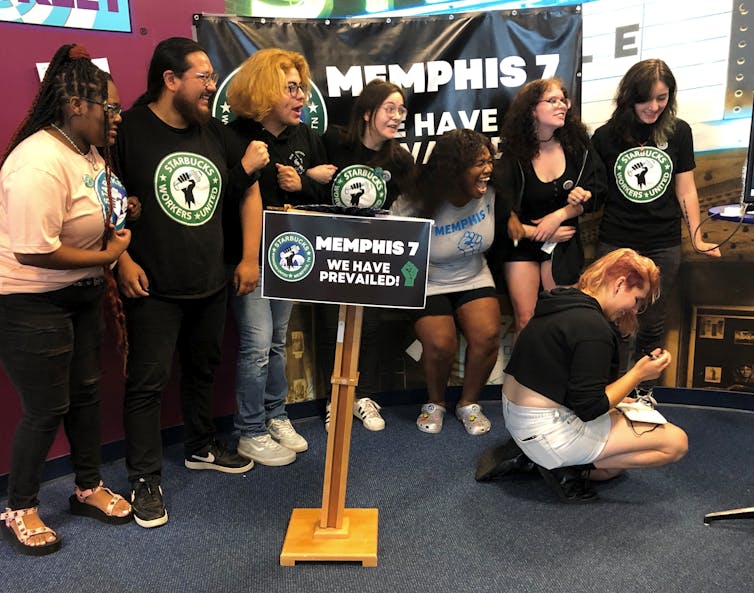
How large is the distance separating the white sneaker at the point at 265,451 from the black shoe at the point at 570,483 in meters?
1.08

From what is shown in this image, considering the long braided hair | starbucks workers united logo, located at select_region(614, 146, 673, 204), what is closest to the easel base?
the long braided hair

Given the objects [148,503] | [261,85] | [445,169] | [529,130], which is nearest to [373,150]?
[445,169]

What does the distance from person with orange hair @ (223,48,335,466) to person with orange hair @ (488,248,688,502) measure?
1.03 meters

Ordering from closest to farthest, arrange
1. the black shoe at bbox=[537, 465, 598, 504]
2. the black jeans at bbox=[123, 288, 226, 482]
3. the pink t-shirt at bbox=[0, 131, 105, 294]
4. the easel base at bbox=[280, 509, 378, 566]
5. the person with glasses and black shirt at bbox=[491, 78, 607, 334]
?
the pink t-shirt at bbox=[0, 131, 105, 294] < the easel base at bbox=[280, 509, 378, 566] < the black jeans at bbox=[123, 288, 226, 482] < the black shoe at bbox=[537, 465, 598, 504] < the person with glasses and black shirt at bbox=[491, 78, 607, 334]

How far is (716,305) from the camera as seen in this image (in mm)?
A: 3270

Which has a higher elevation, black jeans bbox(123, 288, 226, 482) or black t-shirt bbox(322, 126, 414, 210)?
black t-shirt bbox(322, 126, 414, 210)

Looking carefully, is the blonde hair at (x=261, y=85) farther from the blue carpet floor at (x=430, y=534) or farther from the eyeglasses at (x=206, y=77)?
the blue carpet floor at (x=430, y=534)

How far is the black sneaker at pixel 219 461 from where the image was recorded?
8.78ft

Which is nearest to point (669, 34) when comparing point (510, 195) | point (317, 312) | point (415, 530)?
point (510, 195)

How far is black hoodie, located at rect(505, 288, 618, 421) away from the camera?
2139 mm

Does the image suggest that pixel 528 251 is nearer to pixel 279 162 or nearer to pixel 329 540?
pixel 279 162

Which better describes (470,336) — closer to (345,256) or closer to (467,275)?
(467,275)

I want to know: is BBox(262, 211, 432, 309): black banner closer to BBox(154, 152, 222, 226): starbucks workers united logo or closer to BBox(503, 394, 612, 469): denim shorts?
BBox(154, 152, 222, 226): starbucks workers united logo

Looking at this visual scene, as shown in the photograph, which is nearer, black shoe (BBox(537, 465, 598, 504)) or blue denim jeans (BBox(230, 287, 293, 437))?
black shoe (BBox(537, 465, 598, 504))
